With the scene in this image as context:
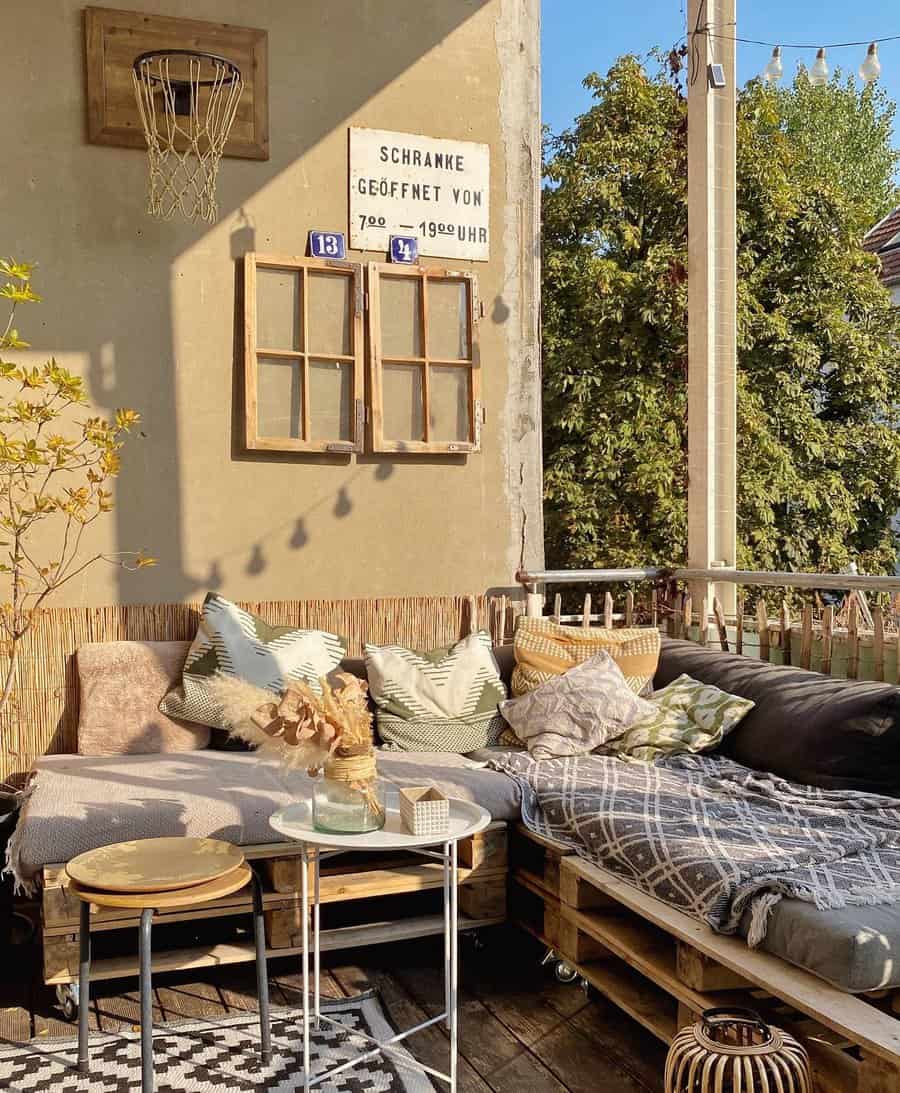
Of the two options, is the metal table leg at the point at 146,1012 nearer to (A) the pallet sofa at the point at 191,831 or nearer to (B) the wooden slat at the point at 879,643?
(A) the pallet sofa at the point at 191,831

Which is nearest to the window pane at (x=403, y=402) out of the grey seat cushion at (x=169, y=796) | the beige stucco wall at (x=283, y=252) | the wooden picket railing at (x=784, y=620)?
the beige stucco wall at (x=283, y=252)

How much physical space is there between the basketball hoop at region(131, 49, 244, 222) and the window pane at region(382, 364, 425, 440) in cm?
92

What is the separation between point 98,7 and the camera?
4.10m

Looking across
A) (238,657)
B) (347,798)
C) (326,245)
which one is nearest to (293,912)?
(347,798)

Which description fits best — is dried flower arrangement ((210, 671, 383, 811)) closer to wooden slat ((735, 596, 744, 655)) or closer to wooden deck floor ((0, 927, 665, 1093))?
wooden deck floor ((0, 927, 665, 1093))

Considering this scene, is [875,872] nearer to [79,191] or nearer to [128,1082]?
[128,1082]

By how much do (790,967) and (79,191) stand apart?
348cm

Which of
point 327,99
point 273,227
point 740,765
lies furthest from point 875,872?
point 327,99

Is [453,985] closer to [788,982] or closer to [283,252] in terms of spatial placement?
[788,982]

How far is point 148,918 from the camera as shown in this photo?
246 centimetres

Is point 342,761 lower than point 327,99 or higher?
lower

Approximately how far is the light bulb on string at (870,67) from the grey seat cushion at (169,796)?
3.72 meters

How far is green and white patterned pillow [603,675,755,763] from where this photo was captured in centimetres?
380

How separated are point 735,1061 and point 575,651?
2260 millimetres
